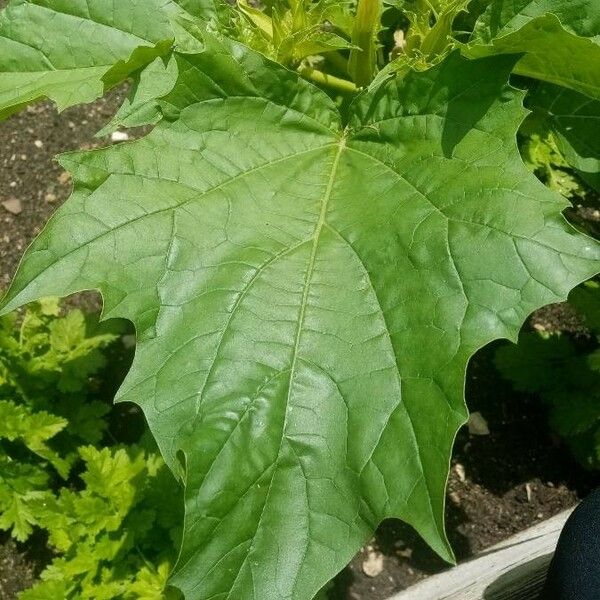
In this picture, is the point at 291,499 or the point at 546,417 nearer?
Answer: the point at 291,499

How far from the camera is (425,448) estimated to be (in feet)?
3.90

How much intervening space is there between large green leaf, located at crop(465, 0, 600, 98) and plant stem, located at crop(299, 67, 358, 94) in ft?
1.08

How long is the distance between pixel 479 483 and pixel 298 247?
1.40 metres

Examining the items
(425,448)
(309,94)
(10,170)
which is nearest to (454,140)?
(309,94)

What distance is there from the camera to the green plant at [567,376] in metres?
2.35

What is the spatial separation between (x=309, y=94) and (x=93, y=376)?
1.44 m

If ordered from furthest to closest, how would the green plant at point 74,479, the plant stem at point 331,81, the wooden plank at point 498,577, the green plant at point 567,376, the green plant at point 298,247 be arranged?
the green plant at point 567,376 < the green plant at point 74,479 < the wooden plank at point 498,577 < the plant stem at point 331,81 < the green plant at point 298,247

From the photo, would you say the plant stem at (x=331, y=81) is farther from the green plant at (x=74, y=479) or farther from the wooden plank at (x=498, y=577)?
the wooden plank at (x=498, y=577)

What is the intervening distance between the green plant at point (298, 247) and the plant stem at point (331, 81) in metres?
0.14

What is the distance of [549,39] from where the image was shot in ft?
4.37

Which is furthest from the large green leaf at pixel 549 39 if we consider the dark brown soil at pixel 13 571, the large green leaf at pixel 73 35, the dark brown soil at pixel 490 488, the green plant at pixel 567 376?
the dark brown soil at pixel 13 571

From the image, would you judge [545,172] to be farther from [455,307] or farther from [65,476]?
[65,476]

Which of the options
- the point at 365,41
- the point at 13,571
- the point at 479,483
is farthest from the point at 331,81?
the point at 13,571

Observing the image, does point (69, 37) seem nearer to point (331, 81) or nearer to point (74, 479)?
point (331, 81)
